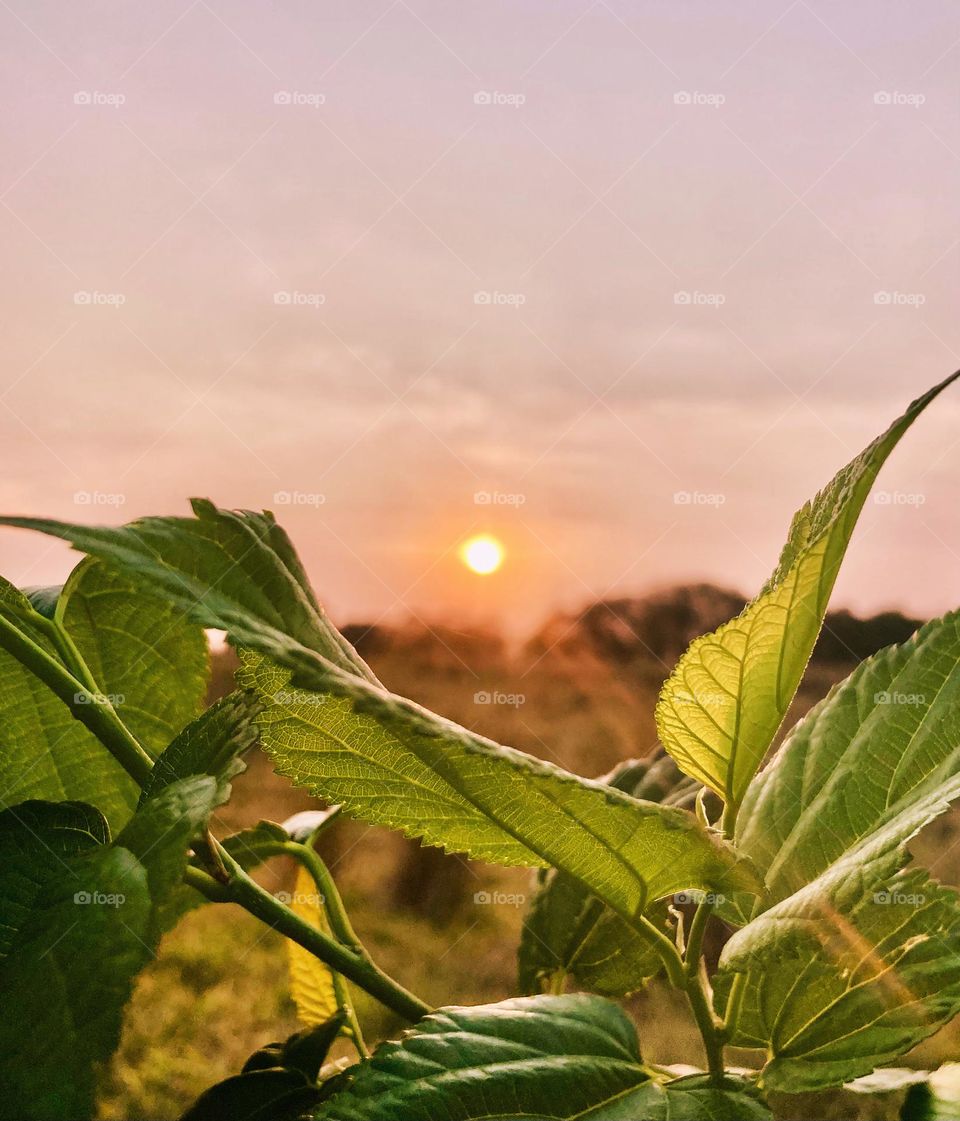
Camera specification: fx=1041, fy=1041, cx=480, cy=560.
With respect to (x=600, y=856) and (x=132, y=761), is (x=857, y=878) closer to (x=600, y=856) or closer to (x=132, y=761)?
(x=600, y=856)

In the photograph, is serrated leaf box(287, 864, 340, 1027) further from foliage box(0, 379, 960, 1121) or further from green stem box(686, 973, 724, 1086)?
green stem box(686, 973, 724, 1086)

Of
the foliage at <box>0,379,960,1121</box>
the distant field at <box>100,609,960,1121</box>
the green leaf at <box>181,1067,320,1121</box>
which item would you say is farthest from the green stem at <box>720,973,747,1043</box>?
the distant field at <box>100,609,960,1121</box>

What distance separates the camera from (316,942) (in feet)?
1.07

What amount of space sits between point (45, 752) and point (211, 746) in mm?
118

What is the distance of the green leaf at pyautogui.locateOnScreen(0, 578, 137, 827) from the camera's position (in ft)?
1.20

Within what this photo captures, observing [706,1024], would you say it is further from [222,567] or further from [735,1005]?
[222,567]

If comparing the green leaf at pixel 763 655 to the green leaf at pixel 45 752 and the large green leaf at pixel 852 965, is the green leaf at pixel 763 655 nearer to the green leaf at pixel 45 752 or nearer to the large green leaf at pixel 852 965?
the large green leaf at pixel 852 965

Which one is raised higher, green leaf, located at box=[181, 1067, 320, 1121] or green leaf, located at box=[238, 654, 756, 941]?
green leaf, located at box=[238, 654, 756, 941]

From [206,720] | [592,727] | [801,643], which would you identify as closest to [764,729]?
[801,643]

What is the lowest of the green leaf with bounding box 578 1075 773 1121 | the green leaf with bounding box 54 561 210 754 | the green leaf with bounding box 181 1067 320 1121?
the green leaf with bounding box 181 1067 320 1121

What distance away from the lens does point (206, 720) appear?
11.9 inches

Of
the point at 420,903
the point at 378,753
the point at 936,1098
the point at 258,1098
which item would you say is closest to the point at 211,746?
the point at 378,753

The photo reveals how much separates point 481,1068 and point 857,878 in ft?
0.36

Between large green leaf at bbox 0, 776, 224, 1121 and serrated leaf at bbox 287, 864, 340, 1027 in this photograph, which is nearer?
large green leaf at bbox 0, 776, 224, 1121
